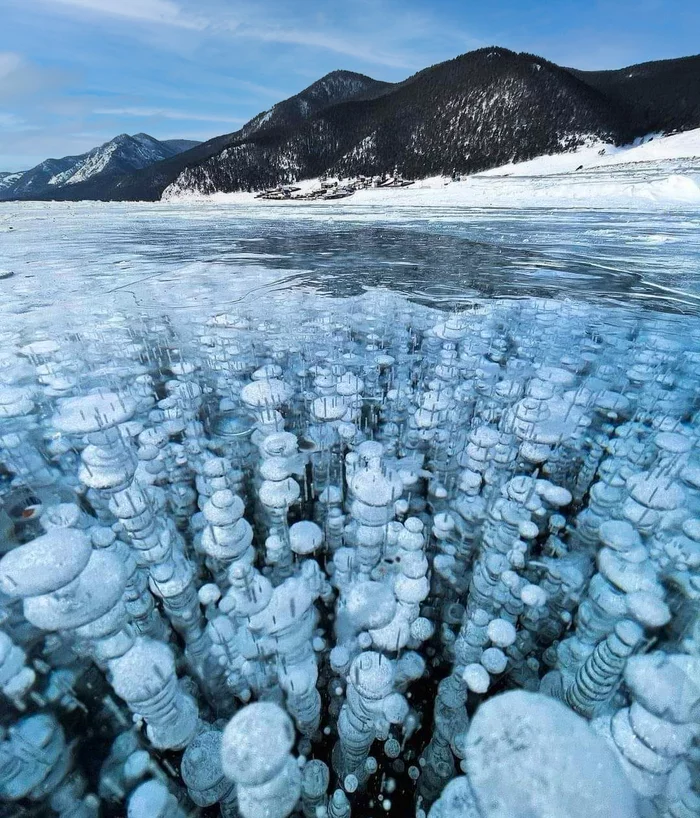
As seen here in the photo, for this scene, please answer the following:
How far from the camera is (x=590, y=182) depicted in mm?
23188

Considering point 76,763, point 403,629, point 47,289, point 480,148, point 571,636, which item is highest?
point 480,148

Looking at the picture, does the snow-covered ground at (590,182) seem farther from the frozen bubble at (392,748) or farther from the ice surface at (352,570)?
the frozen bubble at (392,748)

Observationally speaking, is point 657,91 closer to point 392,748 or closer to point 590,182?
point 590,182

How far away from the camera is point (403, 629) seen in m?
1.77

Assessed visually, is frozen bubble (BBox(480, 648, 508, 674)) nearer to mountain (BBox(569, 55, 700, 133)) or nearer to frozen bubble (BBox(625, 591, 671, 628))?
frozen bubble (BBox(625, 591, 671, 628))

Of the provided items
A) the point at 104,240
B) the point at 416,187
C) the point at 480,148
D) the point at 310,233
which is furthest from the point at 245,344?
the point at 480,148

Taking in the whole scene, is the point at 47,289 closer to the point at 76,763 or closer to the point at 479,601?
the point at 76,763

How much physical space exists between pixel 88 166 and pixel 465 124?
363 feet

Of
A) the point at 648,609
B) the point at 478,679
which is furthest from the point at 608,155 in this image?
the point at 478,679

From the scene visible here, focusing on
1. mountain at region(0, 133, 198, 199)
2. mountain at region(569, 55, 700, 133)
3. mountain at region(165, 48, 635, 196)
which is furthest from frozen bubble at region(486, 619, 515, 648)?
mountain at region(0, 133, 198, 199)

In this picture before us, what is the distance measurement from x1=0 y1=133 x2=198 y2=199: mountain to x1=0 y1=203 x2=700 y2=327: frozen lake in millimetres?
110065

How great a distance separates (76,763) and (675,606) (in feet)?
8.93

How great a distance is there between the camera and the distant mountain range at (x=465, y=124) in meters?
40.5

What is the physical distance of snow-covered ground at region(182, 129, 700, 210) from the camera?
19.1 metres
